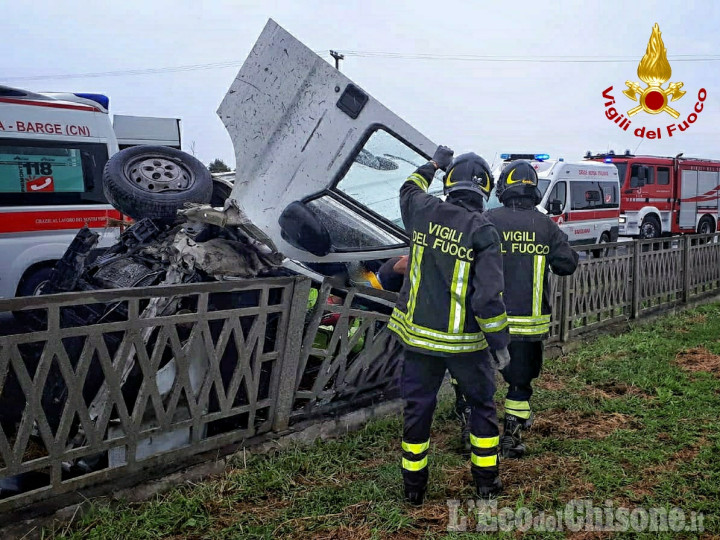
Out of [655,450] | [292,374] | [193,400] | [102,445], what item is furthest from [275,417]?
[655,450]

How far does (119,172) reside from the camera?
4.98 meters

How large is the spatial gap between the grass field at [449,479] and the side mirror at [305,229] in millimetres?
1227

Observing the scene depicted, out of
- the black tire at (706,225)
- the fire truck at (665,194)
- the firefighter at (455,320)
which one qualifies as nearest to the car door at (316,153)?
the firefighter at (455,320)

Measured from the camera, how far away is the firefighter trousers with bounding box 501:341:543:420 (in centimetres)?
383

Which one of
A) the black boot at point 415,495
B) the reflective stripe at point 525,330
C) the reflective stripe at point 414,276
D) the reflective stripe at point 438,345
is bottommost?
the black boot at point 415,495

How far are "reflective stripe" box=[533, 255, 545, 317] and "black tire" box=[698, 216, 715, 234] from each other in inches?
738

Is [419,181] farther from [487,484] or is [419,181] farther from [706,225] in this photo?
[706,225]

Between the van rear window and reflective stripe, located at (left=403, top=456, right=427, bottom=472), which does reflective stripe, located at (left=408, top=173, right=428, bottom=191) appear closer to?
reflective stripe, located at (left=403, top=456, right=427, bottom=472)

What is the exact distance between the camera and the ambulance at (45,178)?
6.52 m

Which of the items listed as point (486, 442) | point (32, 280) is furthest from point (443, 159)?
point (32, 280)

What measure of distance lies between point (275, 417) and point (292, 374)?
0.27 m

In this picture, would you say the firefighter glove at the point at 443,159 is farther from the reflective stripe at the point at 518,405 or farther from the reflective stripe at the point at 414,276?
the reflective stripe at the point at 518,405

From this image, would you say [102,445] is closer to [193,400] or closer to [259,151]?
[193,400]

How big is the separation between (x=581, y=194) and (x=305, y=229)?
444 inches
